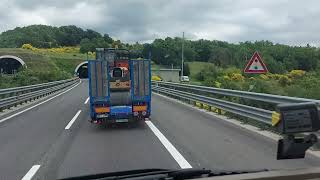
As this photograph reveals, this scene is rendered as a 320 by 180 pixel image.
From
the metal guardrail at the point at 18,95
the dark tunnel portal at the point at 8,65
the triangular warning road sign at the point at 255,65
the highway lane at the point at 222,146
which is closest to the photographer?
the highway lane at the point at 222,146

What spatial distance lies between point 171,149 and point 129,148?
3.27 ft

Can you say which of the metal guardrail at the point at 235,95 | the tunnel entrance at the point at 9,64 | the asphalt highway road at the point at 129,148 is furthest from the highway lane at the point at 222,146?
the tunnel entrance at the point at 9,64

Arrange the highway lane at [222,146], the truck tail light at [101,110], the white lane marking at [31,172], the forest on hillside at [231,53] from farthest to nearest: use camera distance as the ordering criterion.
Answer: the forest on hillside at [231,53], the truck tail light at [101,110], the highway lane at [222,146], the white lane marking at [31,172]

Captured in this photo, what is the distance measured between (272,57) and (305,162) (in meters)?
63.4

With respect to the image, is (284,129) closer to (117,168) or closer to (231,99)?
(117,168)

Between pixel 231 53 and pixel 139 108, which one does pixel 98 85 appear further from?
pixel 231 53

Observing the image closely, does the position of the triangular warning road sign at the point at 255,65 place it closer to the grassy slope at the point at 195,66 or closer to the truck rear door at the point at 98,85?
the truck rear door at the point at 98,85

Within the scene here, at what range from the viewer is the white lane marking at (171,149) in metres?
8.79

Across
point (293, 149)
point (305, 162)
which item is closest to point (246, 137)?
point (305, 162)

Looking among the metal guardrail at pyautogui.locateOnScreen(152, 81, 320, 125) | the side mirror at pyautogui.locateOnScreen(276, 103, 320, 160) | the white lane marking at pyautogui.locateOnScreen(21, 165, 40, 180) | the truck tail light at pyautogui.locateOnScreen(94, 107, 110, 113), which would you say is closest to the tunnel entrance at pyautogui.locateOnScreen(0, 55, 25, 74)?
the metal guardrail at pyautogui.locateOnScreen(152, 81, 320, 125)

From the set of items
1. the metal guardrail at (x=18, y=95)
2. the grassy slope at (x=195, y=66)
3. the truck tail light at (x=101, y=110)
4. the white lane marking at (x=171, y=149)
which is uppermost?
the truck tail light at (x=101, y=110)

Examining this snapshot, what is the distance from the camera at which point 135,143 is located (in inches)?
465

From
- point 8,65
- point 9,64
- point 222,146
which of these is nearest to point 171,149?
point 222,146

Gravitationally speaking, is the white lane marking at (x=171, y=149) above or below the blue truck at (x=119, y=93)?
below
